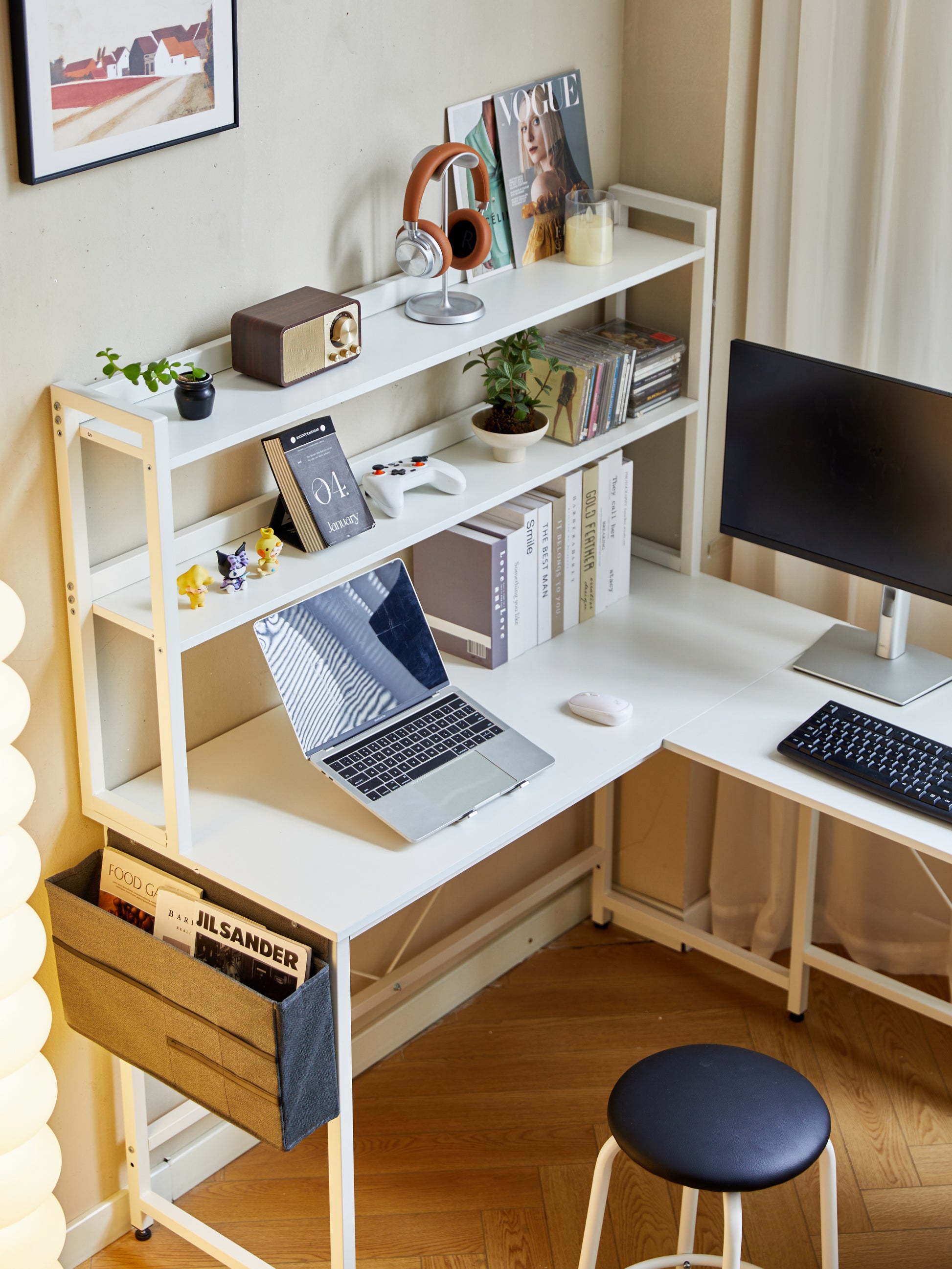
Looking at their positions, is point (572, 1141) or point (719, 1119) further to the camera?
point (572, 1141)

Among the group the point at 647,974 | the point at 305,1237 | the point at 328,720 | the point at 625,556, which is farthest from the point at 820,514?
the point at 305,1237

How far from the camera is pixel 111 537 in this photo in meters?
2.11

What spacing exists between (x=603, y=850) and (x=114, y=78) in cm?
183

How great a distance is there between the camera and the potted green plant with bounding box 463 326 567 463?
8.10ft

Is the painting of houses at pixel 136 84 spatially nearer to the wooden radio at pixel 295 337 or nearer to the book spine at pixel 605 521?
the wooden radio at pixel 295 337

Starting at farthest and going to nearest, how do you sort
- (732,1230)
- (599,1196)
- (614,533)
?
(614,533) < (599,1196) < (732,1230)

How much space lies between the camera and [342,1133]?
2.05 m

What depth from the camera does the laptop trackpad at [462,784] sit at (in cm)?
217

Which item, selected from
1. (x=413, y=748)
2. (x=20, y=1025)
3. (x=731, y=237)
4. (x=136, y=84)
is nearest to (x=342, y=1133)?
(x=20, y=1025)

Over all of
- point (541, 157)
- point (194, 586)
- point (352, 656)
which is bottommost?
point (352, 656)

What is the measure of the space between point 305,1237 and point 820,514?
144 cm

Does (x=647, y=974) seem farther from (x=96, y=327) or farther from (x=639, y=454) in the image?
(x=96, y=327)

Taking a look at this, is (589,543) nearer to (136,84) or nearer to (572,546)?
(572,546)

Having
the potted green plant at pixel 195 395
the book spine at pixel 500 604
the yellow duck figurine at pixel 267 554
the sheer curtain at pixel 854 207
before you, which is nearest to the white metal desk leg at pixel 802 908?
the sheer curtain at pixel 854 207
